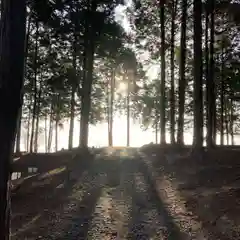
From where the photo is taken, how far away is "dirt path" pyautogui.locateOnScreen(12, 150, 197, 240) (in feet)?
25.9

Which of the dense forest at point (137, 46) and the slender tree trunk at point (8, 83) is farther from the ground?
the dense forest at point (137, 46)

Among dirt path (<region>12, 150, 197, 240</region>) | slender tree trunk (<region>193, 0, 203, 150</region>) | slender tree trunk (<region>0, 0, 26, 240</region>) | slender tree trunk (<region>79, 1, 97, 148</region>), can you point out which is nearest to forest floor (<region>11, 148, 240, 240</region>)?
dirt path (<region>12, 150, 197, 240</region>)

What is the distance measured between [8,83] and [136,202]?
666cm

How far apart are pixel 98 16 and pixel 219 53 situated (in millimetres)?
9979

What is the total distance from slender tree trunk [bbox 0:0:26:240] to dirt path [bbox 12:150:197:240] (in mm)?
3020

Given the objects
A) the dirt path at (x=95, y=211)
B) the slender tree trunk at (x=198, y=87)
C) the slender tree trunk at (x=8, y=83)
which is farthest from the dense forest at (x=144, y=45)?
the slender tree trunk at (x=8, y=83)

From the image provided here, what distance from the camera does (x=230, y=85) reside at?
1080 inches

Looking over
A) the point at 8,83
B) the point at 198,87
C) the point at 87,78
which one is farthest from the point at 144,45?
the point at 8,83

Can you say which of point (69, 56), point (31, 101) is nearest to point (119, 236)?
point (69, 56)

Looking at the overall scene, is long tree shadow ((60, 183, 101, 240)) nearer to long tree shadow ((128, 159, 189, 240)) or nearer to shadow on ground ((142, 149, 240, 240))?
long tree shadow ((128, 159, 189, 240))

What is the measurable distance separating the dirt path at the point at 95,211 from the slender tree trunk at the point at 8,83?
9.91 ft

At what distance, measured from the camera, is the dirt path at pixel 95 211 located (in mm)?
7887

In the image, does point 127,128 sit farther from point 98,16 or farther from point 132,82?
point 98,16

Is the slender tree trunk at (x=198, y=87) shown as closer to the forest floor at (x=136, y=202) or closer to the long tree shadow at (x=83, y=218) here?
the forest floor at (x=136, y=202)
